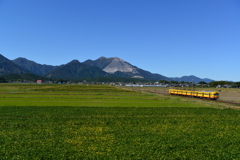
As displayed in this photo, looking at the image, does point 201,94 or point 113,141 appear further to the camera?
point 201,94

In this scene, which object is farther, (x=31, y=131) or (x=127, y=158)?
(x=31, y=131)

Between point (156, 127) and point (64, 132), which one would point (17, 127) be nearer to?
point (64, 132)

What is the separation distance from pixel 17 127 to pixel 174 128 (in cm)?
1753

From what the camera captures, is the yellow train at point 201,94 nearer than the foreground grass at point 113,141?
No

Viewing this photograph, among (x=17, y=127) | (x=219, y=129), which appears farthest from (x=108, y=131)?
(x=219, y=129)

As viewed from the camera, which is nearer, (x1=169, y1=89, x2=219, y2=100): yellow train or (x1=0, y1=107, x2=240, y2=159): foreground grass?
(x1=0, y1=107, x2=240, y2=159): foreground grass

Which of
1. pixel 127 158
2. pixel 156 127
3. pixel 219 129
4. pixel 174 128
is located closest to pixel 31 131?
pixel 127 158

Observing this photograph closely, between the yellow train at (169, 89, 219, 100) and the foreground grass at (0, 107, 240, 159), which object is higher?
the yellow train at (169, 89, 219, 100)

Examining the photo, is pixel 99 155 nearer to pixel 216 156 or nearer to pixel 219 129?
pixel 216 156

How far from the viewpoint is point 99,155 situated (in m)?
16.1

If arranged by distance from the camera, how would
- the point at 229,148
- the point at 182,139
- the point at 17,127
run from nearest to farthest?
the point at 229,148 → the point at 182,139 → the point at 17,127

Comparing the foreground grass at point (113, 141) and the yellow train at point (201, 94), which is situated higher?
the yellow train at point (201, 94)

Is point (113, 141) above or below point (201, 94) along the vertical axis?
below

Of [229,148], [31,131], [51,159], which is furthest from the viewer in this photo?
[31,131]
